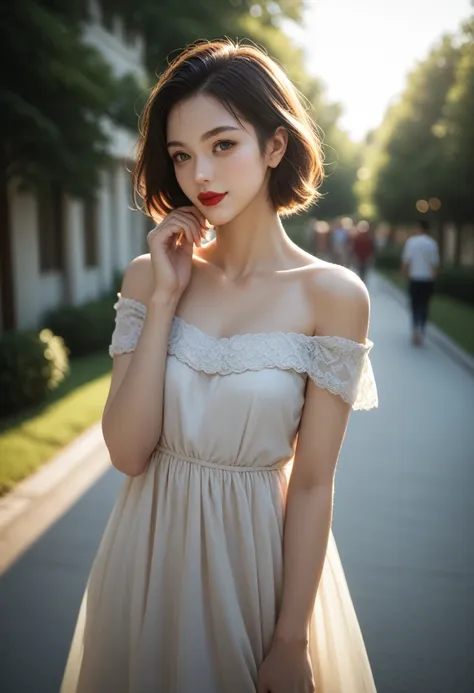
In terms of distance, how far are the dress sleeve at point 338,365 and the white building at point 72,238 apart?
8.42 metres

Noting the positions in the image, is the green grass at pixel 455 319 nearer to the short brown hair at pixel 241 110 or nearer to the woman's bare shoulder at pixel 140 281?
the short brown hair at pixel 241 110

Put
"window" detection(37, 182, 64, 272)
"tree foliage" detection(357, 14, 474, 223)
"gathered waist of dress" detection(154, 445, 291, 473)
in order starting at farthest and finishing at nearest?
1. "tree foliage" detection(357, 14, 474, 223)
2. "window" detection(37, 182, 64, 272)
3. "gathered waist of dress" detection(154, 445, 291, 473)

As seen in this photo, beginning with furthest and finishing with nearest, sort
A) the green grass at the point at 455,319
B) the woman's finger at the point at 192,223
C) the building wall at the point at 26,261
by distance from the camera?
the green grass at the point at 455,319 → the building wall at the point at 26,261 → the woman's finger at the point at 192,223

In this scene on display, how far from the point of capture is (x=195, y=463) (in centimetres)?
195

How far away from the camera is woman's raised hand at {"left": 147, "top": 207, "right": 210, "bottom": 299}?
1973 millimetres

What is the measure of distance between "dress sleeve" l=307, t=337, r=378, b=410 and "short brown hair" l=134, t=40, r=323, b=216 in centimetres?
50

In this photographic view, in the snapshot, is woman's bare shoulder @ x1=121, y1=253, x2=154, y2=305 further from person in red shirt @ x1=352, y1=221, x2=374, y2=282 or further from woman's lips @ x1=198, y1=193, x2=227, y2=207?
person in red shirt @ x1=352, y1=221, x2=374, y2=282

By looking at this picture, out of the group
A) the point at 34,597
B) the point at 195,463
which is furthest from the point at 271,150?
the point at 34,597

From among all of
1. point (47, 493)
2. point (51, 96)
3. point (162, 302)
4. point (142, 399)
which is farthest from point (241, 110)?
point (51, 96)

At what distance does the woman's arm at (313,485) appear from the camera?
1.83m

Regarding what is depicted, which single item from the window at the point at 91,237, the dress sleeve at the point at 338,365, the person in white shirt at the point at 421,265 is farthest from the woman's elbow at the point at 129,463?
Answer: the window at the point at 91,237

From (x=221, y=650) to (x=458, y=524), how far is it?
3.72 meters

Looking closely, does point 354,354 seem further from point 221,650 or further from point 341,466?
point 341,466

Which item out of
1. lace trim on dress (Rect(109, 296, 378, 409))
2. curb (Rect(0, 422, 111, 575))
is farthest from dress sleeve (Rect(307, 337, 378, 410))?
curb (Rect(0, 422, 111, 575))
